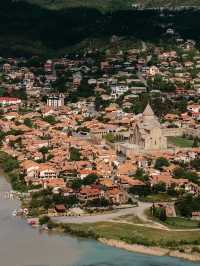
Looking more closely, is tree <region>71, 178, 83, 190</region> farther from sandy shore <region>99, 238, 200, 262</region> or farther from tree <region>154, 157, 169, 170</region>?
sandy shore <region>99, 238, 200, 262</region>

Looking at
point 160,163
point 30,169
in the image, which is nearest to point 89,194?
point 30,169

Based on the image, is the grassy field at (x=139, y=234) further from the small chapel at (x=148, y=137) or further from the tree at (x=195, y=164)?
the small chapel at (x=148, y=137)

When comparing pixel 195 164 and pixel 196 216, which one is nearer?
pixel 196 216

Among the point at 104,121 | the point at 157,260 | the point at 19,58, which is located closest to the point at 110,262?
the point at 157,260

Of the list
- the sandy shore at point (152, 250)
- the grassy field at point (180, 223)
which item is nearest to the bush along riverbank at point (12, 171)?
the grassy field at point (180, 223)

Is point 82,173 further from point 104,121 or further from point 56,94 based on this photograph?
point 56,94

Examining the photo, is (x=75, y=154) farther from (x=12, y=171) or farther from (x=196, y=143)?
(x=196, y=143)
